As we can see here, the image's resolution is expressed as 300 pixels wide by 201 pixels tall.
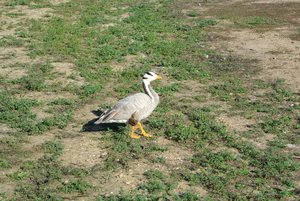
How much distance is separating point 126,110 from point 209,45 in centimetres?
734

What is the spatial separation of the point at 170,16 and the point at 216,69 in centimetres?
740

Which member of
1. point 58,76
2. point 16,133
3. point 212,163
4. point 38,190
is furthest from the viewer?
point 58,76

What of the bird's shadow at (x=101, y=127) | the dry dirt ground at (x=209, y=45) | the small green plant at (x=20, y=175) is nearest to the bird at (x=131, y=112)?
the bird's shadow at (x=101, y=127)

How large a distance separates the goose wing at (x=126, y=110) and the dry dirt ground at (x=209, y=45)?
1.75ft

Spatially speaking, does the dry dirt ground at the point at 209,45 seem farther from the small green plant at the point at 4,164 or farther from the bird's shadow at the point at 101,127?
the small green plant at the point at 4,164

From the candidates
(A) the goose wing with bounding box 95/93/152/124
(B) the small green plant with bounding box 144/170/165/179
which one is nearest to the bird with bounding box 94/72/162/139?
(A) the goose wing with bounding box 95/93/152/124

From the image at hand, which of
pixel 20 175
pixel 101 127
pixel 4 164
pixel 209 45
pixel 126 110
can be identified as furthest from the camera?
pixel 209 45

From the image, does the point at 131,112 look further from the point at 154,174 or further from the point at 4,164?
the point at 4,164

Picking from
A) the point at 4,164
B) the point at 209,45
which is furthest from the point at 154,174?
the point at 209,45

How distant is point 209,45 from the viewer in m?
14.5

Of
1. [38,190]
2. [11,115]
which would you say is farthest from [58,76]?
[38,190]

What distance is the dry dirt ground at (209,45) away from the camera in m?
7.07

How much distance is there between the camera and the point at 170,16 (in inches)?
743

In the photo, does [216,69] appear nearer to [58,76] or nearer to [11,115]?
[58,76]
